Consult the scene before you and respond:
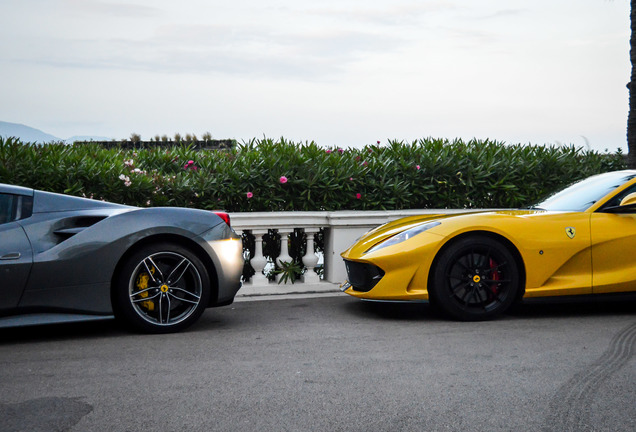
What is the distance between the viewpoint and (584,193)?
6.91 metres

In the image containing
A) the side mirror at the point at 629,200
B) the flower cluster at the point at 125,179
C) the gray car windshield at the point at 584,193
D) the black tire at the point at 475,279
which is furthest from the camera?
the flower cluster at the point at 125,179

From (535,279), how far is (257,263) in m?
3.18

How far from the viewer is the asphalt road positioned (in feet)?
12.5

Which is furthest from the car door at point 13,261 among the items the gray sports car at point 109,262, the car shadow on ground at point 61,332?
the car shadow on ground at point 61,332

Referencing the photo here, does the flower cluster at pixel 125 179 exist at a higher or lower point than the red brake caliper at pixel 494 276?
higher

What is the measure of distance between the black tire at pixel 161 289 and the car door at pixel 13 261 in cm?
69

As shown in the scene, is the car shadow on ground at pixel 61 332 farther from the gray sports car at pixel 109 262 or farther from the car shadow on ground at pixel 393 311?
the car shadow on ground at pixel 393 311

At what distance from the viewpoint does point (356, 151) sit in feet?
31.5

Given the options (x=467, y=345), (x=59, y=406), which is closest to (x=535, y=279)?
(x=467, y=345)

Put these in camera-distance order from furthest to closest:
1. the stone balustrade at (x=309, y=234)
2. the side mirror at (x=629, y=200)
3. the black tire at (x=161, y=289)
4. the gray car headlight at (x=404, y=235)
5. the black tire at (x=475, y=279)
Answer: the stone balustrade at (x=309, y=234)
the side mirror at (x=629, y=200)
the gray car headlight at (x=404, y=235)
the black tire at (x=475, y=279)
the black tire at (x=161, y=289)

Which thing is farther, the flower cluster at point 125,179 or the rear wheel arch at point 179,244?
the flower cluster at point 125,179

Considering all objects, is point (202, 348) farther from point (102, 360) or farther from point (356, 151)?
point (356, 151)

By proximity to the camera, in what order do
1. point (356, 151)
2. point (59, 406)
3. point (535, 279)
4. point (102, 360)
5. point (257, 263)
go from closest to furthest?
point (59, 406) → point (102, 360) → point (535, 279) → point (257, 263) → point (356, 151)

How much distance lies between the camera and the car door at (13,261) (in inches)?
213
